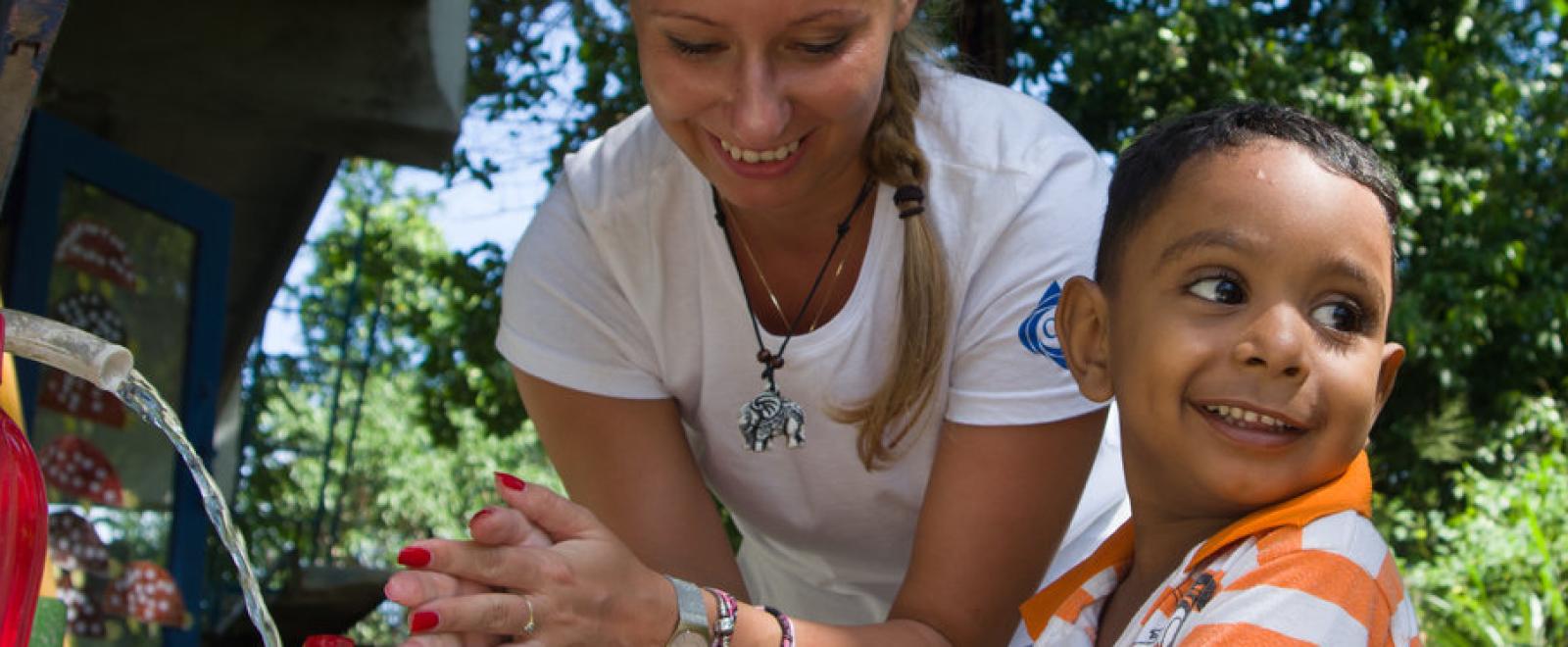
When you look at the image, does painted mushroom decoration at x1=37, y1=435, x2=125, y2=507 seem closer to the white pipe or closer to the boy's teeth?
the white pipe

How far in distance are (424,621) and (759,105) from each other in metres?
0.67

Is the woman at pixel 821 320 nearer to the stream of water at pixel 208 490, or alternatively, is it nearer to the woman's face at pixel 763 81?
the woman's face at pixel 763 81

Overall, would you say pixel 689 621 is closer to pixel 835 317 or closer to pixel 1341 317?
pixel 835 317

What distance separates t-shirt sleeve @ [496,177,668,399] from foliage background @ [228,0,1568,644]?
3.07 metres

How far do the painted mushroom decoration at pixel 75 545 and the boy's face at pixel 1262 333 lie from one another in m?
3.26

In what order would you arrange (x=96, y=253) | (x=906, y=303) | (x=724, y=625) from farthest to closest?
(x=96, y=253) → (x=906, y=303) → (x=724, y=625)

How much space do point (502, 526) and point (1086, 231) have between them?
79 cm

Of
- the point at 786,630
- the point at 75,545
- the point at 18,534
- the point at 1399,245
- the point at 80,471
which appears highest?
the point at 18,534

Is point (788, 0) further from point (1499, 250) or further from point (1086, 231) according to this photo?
point (1499, 250)

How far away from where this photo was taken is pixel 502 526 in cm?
167

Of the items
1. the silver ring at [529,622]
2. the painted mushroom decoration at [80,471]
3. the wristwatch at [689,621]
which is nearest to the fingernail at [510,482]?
the silver ring at [529,622]

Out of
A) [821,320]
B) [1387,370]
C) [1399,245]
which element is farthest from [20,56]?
[1399,245]

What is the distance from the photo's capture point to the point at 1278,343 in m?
1.48

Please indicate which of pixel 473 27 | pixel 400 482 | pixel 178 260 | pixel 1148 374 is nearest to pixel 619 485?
pixel 1148 374
